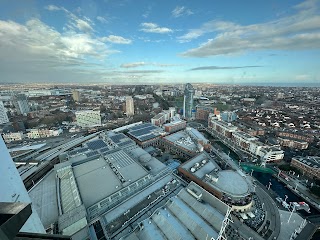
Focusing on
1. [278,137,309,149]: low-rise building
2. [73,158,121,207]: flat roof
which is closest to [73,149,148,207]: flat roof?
[73,158,121,207]: flat roof

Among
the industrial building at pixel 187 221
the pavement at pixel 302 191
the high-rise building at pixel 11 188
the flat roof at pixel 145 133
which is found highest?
the high-rise building at pixel 11 188

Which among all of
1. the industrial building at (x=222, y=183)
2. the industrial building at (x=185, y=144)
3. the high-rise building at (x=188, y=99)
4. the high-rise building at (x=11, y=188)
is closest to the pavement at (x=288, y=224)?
the industrial building at (x=222, y=183)

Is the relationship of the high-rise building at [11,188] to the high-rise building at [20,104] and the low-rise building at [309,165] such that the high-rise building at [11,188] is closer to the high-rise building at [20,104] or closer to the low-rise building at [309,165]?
the low-rise building at [309,165]

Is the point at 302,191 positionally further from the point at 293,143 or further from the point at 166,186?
the point at 166,186

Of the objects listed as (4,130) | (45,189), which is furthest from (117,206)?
(4,130)

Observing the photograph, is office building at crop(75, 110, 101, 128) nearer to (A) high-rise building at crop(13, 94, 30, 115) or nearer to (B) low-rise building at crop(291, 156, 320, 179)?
(A) high-rise building at crop(13, 94, 30, 115)

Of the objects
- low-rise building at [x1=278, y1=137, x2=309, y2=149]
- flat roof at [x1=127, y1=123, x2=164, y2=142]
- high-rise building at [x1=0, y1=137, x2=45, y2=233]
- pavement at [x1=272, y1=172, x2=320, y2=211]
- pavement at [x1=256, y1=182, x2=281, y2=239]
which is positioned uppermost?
high-rise building at [x1=0, y1=137, x2=45, y2=233]

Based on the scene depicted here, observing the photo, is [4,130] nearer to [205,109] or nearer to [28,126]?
[28,126]
